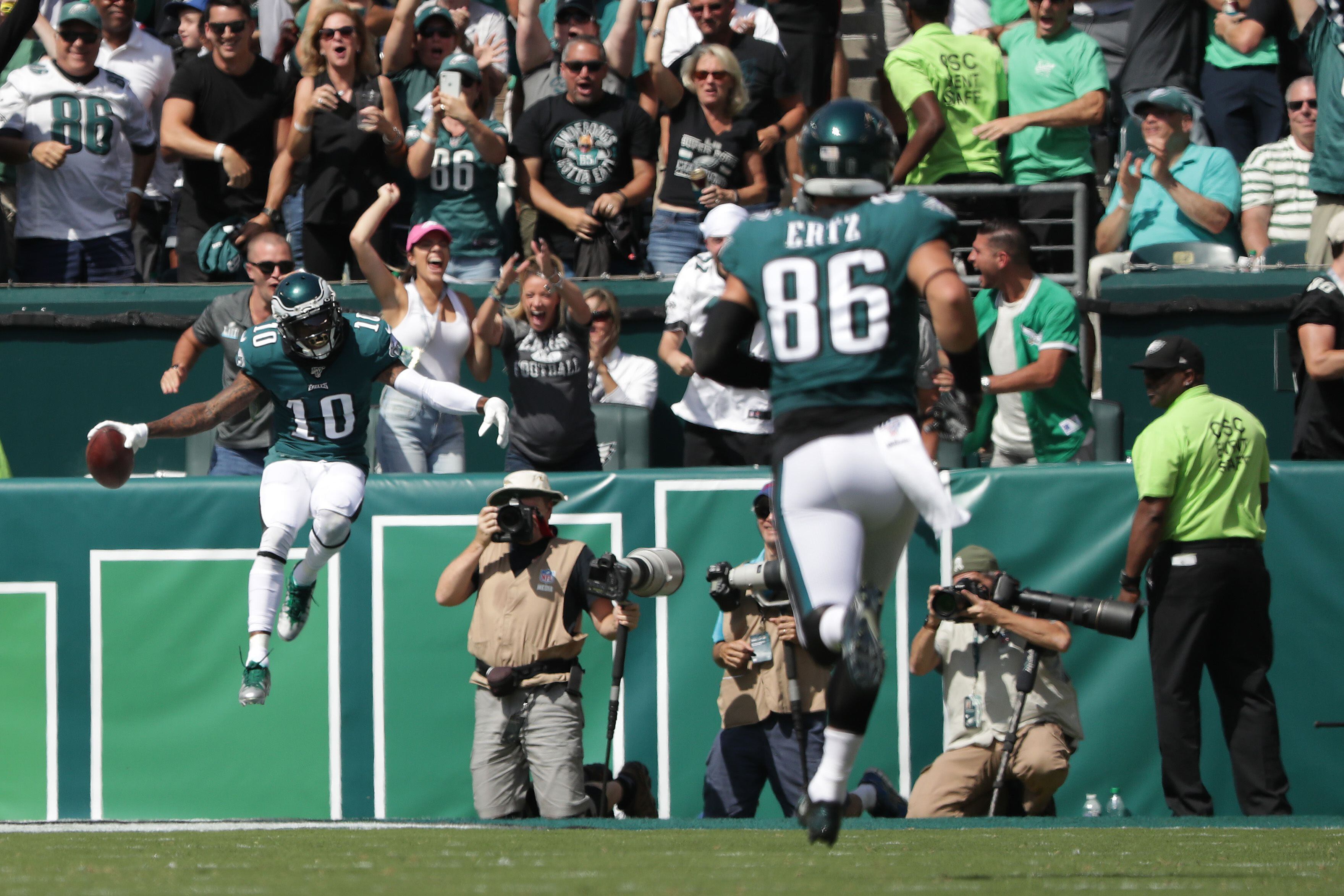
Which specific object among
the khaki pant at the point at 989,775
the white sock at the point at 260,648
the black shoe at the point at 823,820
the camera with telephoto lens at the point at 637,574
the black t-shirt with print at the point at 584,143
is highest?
the black t-shirt with print at the point at 584,143

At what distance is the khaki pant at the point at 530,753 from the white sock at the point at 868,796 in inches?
48.2

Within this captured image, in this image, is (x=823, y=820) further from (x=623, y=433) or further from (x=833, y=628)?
(x=623, y=433)

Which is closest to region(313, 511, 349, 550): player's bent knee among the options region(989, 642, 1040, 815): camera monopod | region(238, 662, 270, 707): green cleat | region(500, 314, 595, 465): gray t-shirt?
region(238, 662, 270, 707): green cleat

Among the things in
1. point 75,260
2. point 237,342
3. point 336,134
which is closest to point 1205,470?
point 237,342

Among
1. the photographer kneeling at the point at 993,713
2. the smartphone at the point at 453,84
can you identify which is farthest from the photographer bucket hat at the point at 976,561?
the smartphone at the point at 453,84

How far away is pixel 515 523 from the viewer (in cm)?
806

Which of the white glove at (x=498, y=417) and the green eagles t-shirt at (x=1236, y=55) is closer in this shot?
the white glove at (x=498, y=417)

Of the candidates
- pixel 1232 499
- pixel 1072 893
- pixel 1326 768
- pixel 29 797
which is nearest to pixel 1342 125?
pixel 1232 499

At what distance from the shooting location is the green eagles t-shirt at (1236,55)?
10.7 meters

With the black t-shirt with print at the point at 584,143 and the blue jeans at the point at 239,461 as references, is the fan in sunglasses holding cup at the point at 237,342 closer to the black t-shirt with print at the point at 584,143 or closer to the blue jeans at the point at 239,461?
the blue jeans at the point at 239,461

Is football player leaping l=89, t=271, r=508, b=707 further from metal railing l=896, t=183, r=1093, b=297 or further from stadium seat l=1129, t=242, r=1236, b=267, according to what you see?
stadium seat l=1129, t=242, r=1236, b=267

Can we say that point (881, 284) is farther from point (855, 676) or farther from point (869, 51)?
point (869, 51)

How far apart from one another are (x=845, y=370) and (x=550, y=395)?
430 centimetres

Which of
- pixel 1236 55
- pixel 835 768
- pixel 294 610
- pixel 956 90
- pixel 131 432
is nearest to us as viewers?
pixel 835 768
